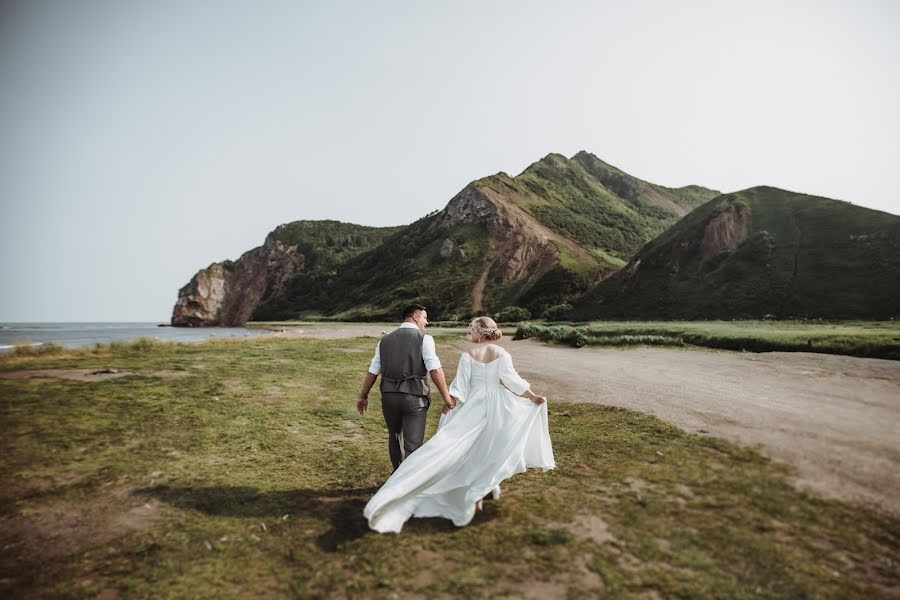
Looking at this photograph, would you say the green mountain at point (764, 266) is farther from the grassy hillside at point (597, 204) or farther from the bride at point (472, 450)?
the bride at point (472, 450)

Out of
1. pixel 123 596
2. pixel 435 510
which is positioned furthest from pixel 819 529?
pixel 123 596

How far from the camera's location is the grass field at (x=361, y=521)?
13.5 feet

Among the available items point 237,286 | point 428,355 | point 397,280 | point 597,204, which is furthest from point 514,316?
point 237,286

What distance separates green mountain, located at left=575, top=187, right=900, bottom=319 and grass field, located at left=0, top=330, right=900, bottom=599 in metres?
43.3

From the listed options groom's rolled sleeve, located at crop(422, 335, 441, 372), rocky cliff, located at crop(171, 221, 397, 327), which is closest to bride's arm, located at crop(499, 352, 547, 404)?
groom's rolled sleeve, located at crop(422, 335, 441, 372)

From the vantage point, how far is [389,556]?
15.2ft

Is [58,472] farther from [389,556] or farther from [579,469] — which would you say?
[579,469]

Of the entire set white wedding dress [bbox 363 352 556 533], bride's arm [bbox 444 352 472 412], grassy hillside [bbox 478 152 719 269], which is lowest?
white wedding dress [bbox 363 352 556 533]

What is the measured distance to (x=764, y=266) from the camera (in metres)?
50.5

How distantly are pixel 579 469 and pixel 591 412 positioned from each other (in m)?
4.22

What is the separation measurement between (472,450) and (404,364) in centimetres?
150

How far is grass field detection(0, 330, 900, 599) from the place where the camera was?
4121 millimetres

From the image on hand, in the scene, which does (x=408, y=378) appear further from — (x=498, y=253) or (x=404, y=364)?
(x=498, y=253)

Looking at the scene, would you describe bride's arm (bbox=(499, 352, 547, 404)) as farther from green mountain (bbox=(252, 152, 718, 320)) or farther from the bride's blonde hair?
green mountain (bbox=(252, 152, 718, 320))
